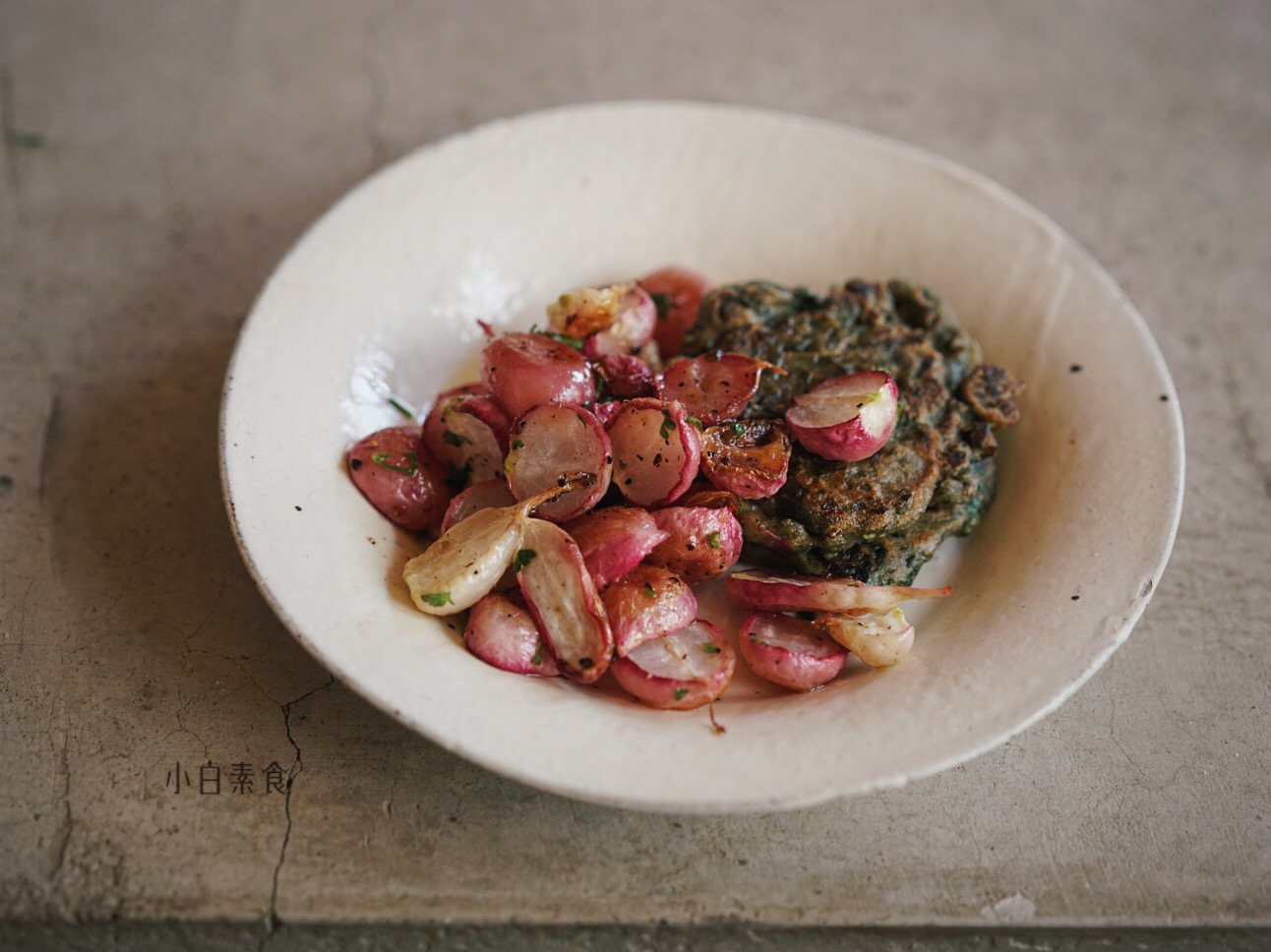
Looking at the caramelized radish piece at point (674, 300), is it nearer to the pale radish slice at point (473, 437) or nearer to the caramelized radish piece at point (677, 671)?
the pale radish slice at point (473, 437)

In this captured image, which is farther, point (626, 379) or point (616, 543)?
point (626, 379)

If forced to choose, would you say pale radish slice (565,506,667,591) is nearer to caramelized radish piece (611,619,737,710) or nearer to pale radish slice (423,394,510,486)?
caramelized radish piece (611,619,737,710)

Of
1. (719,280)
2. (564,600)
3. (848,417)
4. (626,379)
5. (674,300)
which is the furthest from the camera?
(719,280)

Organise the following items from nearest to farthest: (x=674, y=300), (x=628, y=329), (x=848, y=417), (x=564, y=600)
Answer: (x=564, y=600) < (x=848, y=417) < (x=628, y=329) < (x=674, y=300)

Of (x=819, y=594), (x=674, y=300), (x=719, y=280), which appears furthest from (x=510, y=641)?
(x=719, y=280)

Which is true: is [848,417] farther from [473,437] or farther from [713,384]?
[473,437]
